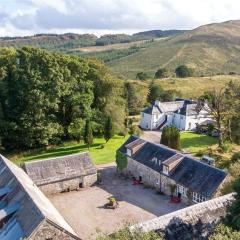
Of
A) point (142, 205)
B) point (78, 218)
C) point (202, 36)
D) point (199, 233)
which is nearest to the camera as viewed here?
point (199, 233)

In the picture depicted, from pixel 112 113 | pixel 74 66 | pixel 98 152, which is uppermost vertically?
pixel 74 66

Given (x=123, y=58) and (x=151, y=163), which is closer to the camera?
(x=151, y=163)

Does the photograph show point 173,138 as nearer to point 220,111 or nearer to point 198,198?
point 220,111

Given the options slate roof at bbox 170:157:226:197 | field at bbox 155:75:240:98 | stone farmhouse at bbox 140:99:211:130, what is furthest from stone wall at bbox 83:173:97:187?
field at bbox 155:75:240:98

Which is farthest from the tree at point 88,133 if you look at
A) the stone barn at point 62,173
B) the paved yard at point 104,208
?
the paved yard at point 104,208

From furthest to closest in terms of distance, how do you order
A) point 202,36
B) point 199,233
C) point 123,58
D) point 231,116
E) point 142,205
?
1. point 202,36
2. point 123,58
3. point 231,116
4. point 142,205
5. point 199,233

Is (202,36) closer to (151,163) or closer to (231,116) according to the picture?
(231,116)

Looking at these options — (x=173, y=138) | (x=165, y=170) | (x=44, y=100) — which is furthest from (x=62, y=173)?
(x=173, y=138)

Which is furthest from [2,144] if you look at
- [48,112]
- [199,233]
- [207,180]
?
[199,233]

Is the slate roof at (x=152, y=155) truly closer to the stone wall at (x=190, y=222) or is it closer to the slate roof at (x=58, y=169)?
the slate roof at (x=58, y=169)
